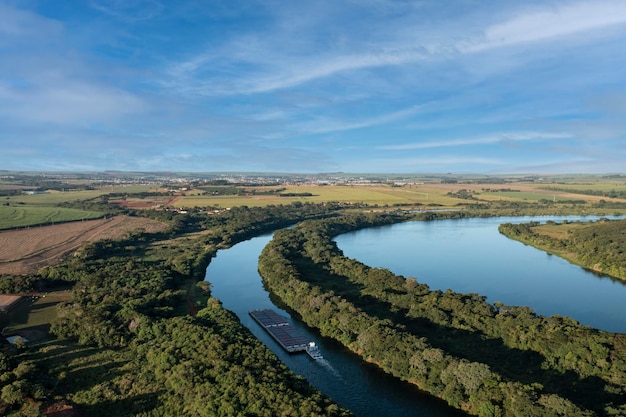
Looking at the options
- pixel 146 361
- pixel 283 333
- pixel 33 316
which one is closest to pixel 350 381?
pixel 283 333

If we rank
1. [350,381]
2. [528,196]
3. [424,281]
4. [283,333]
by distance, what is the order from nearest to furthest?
[350,381]
[283,333]
[424,281]
[528,196]

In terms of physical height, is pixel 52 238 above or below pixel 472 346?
above

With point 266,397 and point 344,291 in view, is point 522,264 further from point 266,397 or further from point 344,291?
point 266,397

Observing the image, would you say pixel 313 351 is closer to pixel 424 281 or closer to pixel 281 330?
pixel 281 330

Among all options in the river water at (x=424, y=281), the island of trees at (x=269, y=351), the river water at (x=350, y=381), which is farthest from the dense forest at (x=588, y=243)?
the river water at (x=350, y=381)

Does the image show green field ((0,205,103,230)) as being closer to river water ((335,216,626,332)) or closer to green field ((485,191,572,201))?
river water ((335,216,626,332))

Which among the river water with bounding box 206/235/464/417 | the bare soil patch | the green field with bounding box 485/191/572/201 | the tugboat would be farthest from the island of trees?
the green field with bounding box 485/191/572/201

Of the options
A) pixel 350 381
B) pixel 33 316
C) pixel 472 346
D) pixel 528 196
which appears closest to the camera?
pixel 350 381

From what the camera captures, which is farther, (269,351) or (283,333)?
(283,333)
